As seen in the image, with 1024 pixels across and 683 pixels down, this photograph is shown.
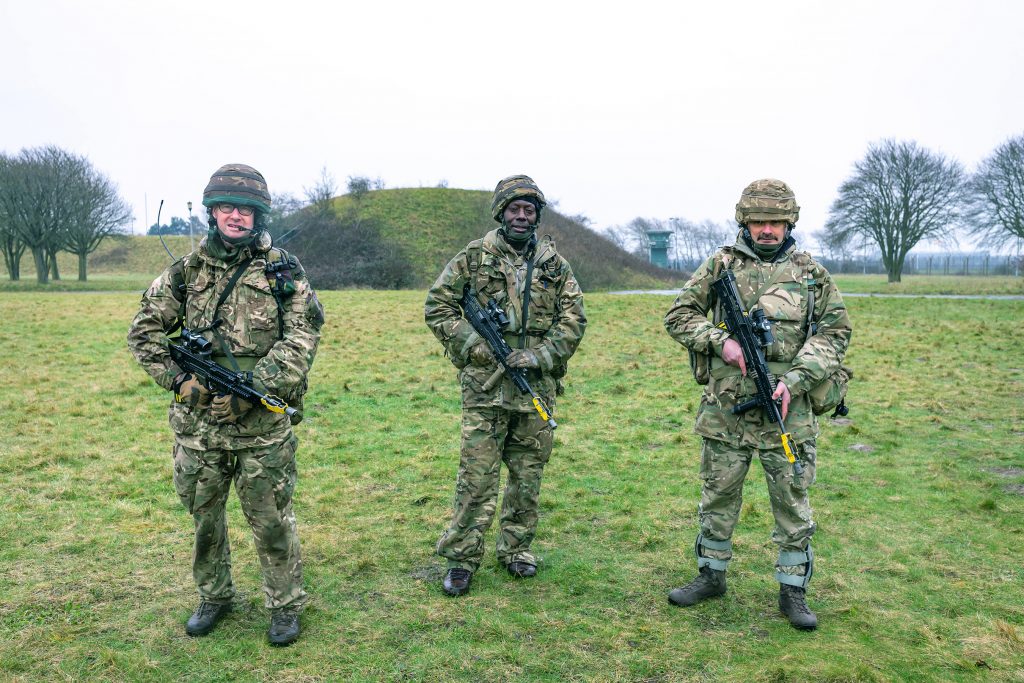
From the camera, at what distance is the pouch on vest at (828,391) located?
4.88 metres

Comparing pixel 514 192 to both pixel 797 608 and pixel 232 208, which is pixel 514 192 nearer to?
pixel 232 208

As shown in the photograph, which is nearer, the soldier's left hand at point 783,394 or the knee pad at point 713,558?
the soldier's left hand at point 783,394

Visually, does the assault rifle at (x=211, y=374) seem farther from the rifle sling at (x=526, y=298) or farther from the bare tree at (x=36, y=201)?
the bare tree at (x=36, y=201)

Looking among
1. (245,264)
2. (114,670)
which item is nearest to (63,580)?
(114,670)

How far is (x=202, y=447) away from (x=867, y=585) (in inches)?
183

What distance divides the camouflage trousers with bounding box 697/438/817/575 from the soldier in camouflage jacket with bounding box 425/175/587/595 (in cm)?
124

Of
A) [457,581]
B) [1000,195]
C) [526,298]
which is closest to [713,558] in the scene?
[457,581]

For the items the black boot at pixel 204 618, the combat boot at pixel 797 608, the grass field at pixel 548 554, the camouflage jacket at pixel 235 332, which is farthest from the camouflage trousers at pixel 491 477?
the combat boot at pixel 797 608

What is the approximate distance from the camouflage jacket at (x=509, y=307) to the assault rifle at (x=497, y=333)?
5 centimetres

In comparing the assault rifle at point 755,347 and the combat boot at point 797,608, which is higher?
the assault rifle at point 755,347

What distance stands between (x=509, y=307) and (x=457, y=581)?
1990 millimetres

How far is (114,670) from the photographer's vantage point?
421cm

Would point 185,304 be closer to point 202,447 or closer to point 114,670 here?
point 202,447

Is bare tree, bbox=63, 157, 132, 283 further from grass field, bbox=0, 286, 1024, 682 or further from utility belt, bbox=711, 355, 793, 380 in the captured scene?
utility belt, bbox=711, 355, 793, 380
